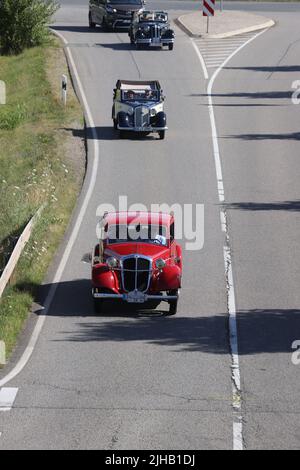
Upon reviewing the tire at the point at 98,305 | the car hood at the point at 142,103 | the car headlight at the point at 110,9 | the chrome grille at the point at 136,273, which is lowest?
the car headlight at the point at 110,9

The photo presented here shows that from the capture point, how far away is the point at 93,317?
19766 mm

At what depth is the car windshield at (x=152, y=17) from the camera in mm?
49844

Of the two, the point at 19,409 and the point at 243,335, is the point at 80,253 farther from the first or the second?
the point at 19,409

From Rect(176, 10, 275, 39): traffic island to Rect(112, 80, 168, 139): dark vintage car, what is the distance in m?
20.3

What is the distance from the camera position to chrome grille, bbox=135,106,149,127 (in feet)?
111

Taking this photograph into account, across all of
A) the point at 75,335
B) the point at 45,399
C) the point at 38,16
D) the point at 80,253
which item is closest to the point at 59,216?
the point at 80,253

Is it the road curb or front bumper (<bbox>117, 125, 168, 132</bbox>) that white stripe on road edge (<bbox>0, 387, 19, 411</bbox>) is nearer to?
front bumper (<bbox>117, 125, 168, 132</bbox>)

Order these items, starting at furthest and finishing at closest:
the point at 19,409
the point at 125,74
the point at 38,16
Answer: the point at 38,16
the point at 125,74
the point at 19,409

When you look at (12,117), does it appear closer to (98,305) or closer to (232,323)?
(98,305)

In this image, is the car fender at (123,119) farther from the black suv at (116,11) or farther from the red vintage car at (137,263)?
the black suv at (116,11)

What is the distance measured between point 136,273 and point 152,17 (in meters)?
32.1

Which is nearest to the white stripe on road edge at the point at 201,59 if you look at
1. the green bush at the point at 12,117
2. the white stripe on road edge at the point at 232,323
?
the green bush at the point at 12,117

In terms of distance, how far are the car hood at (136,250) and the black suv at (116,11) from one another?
3500 cm

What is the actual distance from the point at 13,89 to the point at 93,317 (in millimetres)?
25233
